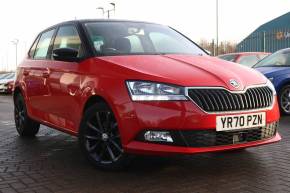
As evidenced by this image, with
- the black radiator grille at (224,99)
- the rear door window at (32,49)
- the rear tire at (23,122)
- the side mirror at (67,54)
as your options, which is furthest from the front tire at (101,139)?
the rear door window at (32,49)

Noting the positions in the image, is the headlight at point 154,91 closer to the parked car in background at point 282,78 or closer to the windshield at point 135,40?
the windshield at point 135,40

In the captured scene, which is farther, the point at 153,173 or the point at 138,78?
the point at 153,173

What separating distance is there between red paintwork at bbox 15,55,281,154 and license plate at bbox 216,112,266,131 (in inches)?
3.6

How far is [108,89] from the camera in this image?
487 cm

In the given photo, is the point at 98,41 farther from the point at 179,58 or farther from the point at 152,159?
the point at 152,159

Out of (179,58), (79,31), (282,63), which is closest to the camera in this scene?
(179,58)

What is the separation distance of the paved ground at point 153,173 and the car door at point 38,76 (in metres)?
0.61

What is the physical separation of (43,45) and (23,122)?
1.33 m

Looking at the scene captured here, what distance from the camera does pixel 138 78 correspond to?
469cm

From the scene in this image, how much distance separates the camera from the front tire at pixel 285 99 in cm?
1021

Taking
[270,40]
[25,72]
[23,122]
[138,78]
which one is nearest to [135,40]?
[138,78]

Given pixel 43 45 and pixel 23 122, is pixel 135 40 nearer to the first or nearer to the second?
pixel 43 45

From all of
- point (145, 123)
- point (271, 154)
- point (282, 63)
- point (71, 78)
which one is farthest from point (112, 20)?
point (282, 63)

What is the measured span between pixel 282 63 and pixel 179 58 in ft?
19.7
